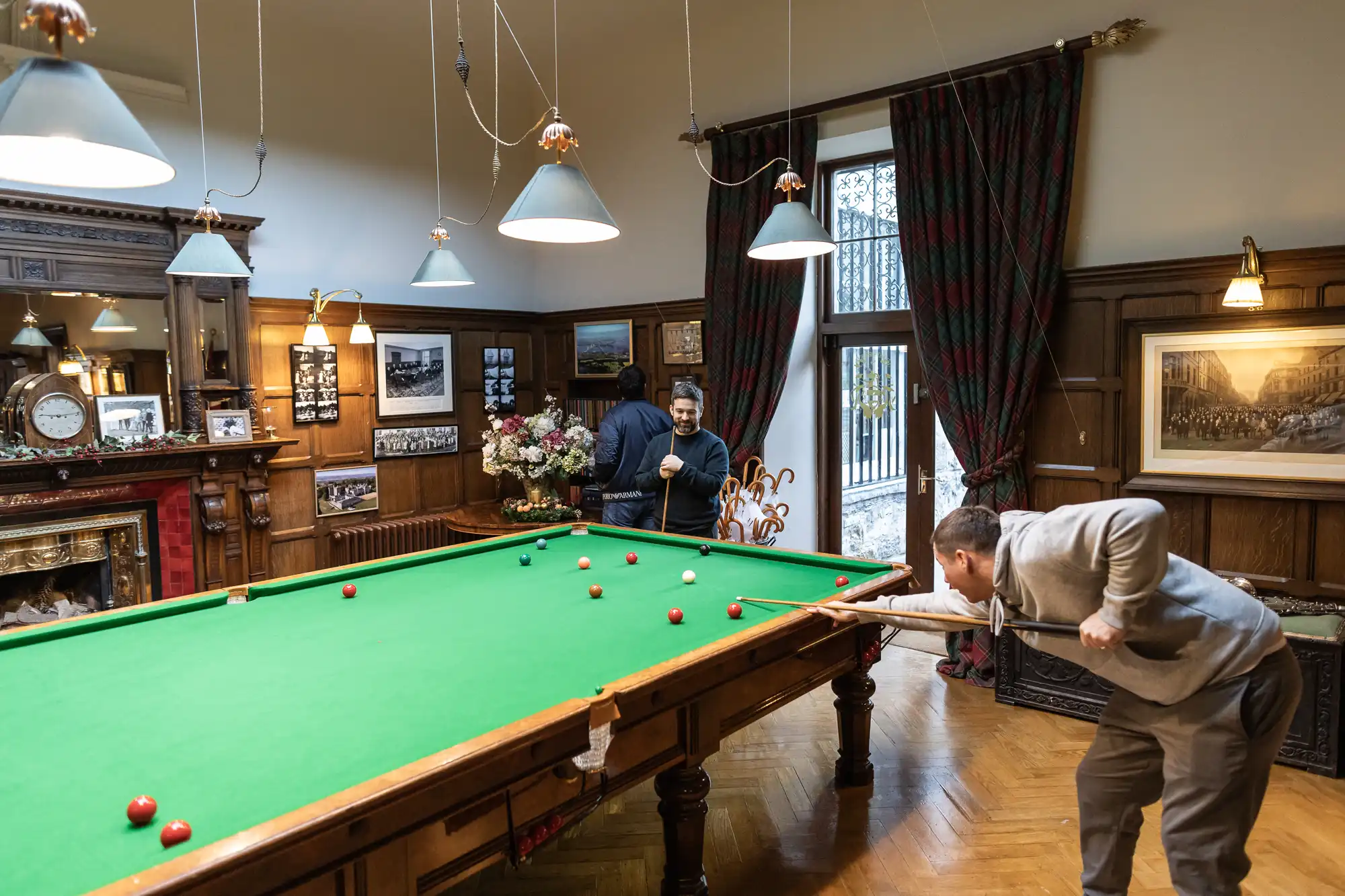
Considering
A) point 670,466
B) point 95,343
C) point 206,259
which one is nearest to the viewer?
point 206,259

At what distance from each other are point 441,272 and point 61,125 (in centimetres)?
250

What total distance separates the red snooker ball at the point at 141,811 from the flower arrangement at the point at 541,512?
4.65 metres

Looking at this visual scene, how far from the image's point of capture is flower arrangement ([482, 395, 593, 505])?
604 centimetres

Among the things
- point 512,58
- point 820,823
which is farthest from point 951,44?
point 820,823

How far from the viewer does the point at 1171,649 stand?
86.7 inches

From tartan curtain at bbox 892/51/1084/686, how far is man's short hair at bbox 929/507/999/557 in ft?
8.45

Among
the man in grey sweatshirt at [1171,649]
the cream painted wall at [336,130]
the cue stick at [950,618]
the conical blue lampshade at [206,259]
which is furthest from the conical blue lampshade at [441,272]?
the man in grey sweatshirt at [1171,649]

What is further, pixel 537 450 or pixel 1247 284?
pixel 537 450

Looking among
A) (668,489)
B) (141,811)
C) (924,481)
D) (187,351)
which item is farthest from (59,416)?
(924,481)

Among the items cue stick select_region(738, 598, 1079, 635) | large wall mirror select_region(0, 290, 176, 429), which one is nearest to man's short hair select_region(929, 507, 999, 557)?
cue stick select_region(738, 598, 1079, 635)

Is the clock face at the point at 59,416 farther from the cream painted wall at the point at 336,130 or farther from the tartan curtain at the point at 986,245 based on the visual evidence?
the tartan curtain at the point at 986,245

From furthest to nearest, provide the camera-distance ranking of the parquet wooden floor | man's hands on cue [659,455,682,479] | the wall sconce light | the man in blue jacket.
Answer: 1. the man in blue jacket
2. man's hands on cue [659,455,682,479]
3. the wall sconce light
4. the parquet wooden floor

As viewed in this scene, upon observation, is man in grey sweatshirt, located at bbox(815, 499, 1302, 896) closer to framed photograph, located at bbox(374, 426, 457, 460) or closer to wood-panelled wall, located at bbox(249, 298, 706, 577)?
wood-panelled wall, located at bbox(249, 298, 706, 577)

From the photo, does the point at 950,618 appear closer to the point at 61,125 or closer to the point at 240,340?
the point at 61,125
